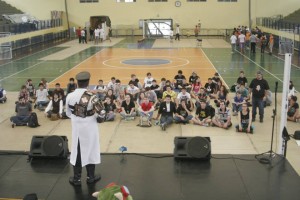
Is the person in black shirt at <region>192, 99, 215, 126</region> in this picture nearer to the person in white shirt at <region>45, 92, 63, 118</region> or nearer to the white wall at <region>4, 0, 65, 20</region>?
the person in white shirt at <region>45, 92, 63, 118</region>

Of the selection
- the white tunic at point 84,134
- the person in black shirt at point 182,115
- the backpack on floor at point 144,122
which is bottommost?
the backpack on floor at point 144,122

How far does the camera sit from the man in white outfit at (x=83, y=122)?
649 cm

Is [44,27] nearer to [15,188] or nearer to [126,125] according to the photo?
[126,125]

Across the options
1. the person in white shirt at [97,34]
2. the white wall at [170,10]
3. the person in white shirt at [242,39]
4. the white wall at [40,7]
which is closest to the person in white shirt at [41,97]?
the person in white shirt at [242,39]

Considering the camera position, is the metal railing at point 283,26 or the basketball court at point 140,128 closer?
the basketball court at point 140,128

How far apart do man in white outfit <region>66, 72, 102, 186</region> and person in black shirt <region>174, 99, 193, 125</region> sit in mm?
5877

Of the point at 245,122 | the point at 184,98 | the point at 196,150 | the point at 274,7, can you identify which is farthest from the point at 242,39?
the point at 196,150

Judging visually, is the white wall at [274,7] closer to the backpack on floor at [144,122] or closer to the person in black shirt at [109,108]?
the person in black shirt at [109,108]

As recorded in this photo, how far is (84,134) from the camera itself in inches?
260

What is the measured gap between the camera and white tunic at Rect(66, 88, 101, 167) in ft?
21.5

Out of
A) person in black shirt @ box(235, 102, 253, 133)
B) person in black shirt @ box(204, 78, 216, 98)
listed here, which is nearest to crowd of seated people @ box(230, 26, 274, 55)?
person in black shirt @ box(204, 78, 216, 98)

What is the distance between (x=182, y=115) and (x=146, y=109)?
1.18 metres

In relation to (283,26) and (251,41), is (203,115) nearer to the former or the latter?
(251,41)

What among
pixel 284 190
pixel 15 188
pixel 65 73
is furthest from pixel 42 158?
pixel 65 73
